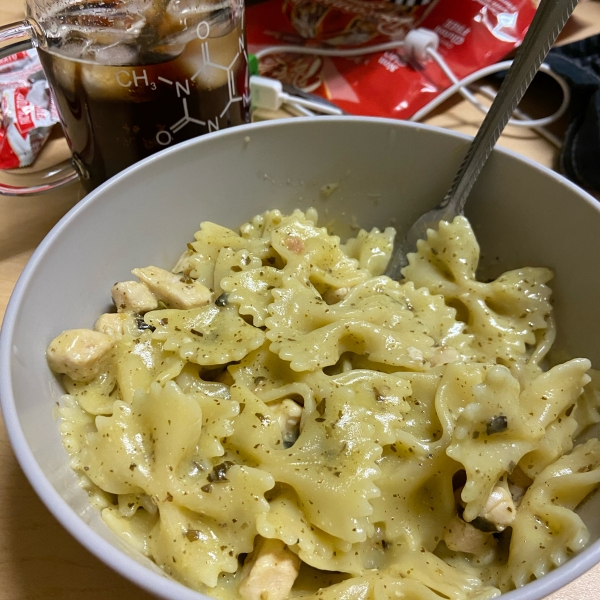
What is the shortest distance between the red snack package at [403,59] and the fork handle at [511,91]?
0.47 meters

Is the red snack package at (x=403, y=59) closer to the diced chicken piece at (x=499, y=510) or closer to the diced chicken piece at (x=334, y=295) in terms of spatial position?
the diced chicken piece at (x=334, y=295)

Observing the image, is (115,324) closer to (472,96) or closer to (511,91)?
(511,91)

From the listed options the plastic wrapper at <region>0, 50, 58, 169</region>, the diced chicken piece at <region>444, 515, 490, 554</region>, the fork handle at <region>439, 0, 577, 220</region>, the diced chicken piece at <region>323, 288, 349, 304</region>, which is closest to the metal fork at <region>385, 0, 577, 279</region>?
the fork handle at <region>439, 0, 577, 220</region>

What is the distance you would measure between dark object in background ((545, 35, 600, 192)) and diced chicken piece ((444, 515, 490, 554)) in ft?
2.73

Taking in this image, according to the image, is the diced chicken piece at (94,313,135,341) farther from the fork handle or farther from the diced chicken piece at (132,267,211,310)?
the fork handle

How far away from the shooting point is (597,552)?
53cm

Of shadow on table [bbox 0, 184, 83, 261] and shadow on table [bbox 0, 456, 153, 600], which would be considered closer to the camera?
shadow on table [bbox 0, 456, 153, 600]

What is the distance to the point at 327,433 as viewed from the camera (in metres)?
0.75

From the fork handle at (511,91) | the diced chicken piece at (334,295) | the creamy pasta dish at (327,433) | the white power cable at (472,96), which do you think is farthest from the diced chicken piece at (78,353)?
the white power cable at (472,96)

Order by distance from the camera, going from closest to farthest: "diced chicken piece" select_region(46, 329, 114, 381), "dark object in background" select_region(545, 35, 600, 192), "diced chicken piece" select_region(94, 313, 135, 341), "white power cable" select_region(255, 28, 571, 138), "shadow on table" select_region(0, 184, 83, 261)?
"diced chicken piece" select_region(46, 329, 114, 381) → "diced chicken piece" select_region(94, 313, 135, 341) → "shadow on table" select_region(0, 184, 83, 261) → "dark object in background" select_region(545, 35, 600, 192) → "white power cable" select_region(255, 28, 571, 138)

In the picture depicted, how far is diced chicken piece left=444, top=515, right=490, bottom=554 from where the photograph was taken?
704 millimetres

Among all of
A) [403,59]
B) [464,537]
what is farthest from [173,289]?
[403,59]

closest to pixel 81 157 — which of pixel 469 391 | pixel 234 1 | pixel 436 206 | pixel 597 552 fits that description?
pixel 234 1

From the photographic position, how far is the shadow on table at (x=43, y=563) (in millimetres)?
676
